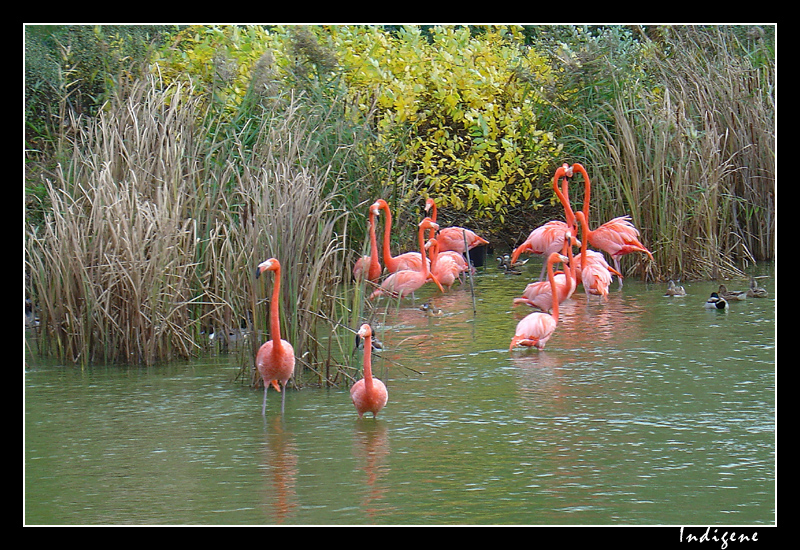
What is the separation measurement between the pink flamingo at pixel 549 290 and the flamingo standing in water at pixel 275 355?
8.99 feet

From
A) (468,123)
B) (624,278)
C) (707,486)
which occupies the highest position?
(468,123)

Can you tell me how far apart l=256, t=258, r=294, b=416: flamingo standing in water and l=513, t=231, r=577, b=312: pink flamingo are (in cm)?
274

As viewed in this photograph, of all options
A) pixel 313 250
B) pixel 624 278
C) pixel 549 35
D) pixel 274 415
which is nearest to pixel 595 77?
pixel 549 35

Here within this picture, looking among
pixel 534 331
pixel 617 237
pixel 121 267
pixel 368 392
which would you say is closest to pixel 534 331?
pixel 534 331

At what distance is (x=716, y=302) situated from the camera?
8.01m

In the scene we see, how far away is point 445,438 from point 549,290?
3.08m

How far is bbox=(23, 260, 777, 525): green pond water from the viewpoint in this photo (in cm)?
418

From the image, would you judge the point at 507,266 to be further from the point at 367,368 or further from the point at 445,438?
the point at 445,438

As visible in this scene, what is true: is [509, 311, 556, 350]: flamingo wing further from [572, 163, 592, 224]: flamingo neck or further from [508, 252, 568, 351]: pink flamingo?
[572, 163, 592, 224]: flamingo neck

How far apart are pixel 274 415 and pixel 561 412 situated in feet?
4.82

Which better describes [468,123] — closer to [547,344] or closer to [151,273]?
[547,344]

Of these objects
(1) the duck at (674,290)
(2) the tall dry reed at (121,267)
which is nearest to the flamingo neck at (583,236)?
(1) the duck at (674,290)

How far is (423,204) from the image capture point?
36.9 feet

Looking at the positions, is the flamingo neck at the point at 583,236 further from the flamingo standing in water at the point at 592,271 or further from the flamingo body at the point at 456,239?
the flamingo body at the point at 456,239
